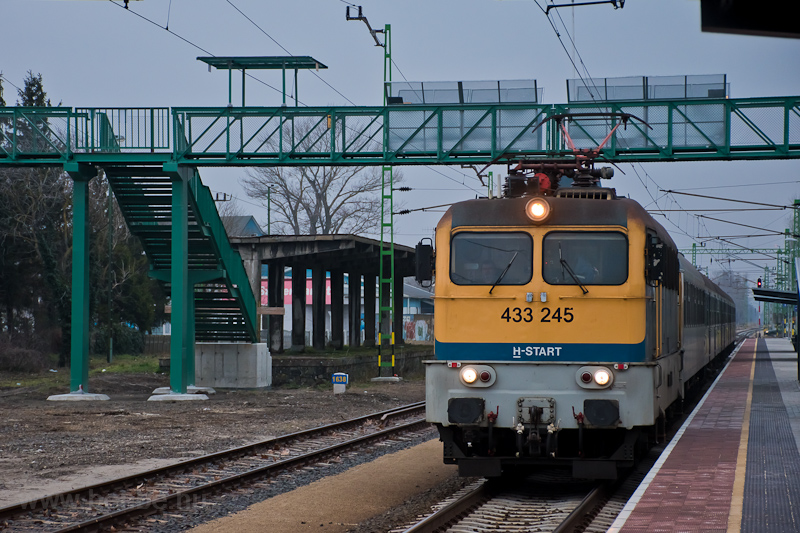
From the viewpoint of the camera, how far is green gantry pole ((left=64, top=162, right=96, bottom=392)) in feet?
76.3

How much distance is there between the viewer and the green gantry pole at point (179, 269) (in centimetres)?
2308

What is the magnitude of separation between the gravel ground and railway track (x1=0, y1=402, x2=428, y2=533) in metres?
0.70

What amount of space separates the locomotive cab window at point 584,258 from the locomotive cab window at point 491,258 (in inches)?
8.6

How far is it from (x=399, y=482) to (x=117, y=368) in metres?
29.8

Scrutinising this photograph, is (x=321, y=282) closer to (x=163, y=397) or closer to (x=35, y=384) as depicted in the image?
(x=35, y=384)

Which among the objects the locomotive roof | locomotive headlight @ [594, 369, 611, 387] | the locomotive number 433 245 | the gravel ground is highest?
the locomotive roof

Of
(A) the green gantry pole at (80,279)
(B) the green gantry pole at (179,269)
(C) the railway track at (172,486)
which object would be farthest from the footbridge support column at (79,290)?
(C) the railway track at (172,486)

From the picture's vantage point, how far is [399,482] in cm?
1188

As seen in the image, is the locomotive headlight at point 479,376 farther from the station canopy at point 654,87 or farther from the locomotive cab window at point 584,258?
the station canopy at point 654,87

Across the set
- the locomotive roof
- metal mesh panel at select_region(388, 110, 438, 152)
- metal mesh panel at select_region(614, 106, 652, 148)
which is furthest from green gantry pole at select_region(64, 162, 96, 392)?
the locomotive roof

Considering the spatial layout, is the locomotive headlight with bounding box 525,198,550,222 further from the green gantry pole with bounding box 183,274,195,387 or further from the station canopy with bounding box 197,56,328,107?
the green gantry pole with bounding box 183,274,195,387

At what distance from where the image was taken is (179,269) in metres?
23.2

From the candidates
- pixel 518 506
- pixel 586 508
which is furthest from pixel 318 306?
pixel 586 508

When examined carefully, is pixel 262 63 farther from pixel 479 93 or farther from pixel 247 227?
pixel 247 227
